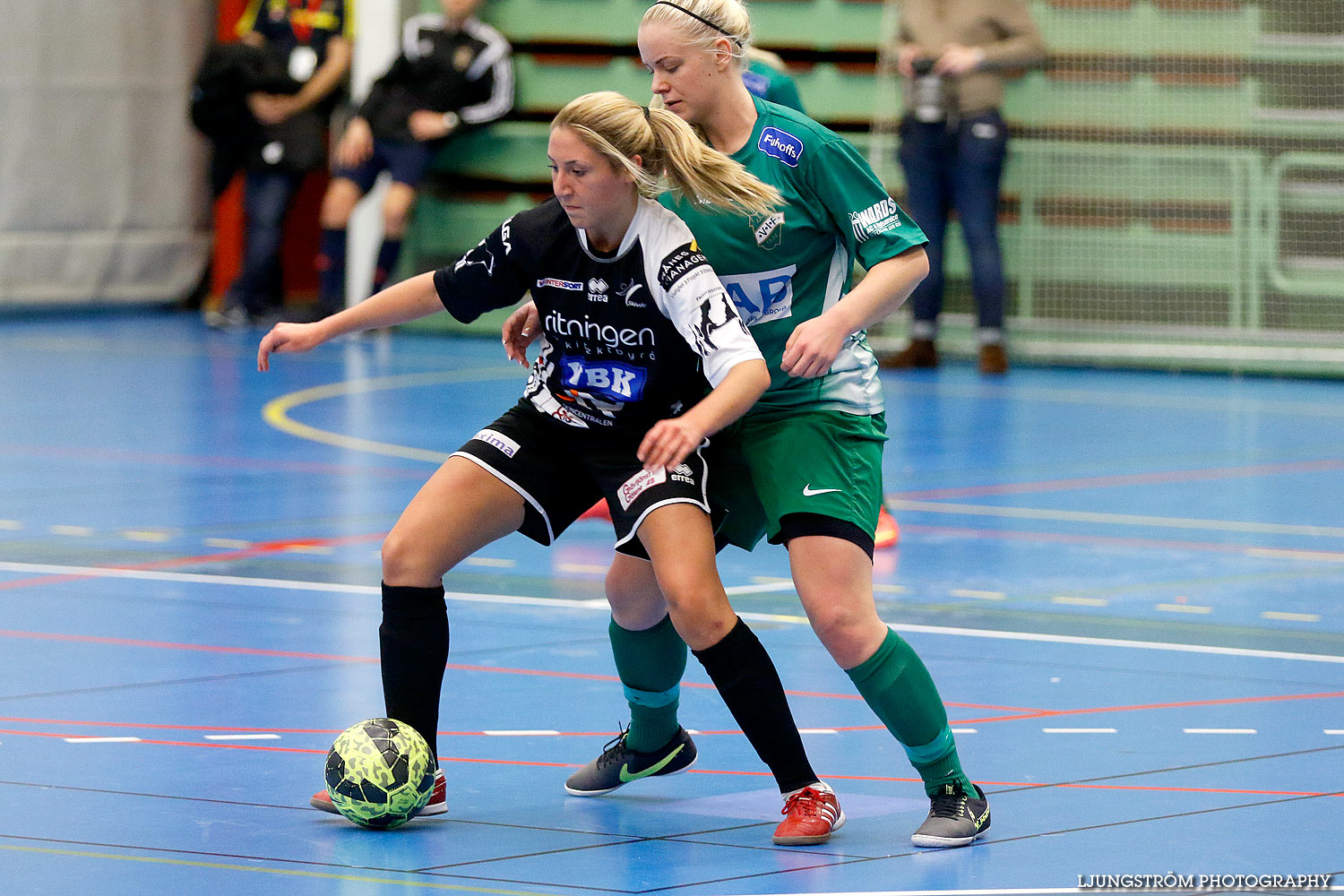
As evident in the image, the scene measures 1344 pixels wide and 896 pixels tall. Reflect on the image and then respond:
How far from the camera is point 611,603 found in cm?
464

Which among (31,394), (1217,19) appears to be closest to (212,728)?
(31,394)

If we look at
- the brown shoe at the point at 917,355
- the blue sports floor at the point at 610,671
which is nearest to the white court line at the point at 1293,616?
the blue sports floor at the point at 610,671

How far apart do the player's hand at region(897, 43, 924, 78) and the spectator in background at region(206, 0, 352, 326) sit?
441 cm

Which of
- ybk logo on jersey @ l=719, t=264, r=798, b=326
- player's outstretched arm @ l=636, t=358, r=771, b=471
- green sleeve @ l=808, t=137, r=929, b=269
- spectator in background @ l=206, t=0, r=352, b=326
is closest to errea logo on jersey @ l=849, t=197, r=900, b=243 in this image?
green sleeve @ l=808, t=137, r=929, b=269

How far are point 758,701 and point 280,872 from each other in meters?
0.97

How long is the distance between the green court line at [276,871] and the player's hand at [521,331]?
125 centimetres

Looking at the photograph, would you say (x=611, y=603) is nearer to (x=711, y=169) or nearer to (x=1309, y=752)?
(x=711, y=169)

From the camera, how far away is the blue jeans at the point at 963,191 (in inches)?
549

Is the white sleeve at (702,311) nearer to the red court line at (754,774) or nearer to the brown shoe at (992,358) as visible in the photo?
the red court line at (754,774)

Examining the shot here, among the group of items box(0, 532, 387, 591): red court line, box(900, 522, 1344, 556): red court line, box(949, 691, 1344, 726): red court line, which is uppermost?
box(949, 691, 1344, 726): red court line

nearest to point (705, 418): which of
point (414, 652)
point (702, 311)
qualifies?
point (702, 311)

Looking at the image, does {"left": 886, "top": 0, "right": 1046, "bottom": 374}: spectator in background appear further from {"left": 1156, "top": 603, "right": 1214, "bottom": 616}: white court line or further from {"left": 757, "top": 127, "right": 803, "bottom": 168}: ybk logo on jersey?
{"left": 757, "top": 127, "right": 803, "bottom": 168}: ybk logo on jersey

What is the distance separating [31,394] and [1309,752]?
8.82 metres

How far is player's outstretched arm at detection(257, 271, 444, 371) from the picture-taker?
4445 mm
